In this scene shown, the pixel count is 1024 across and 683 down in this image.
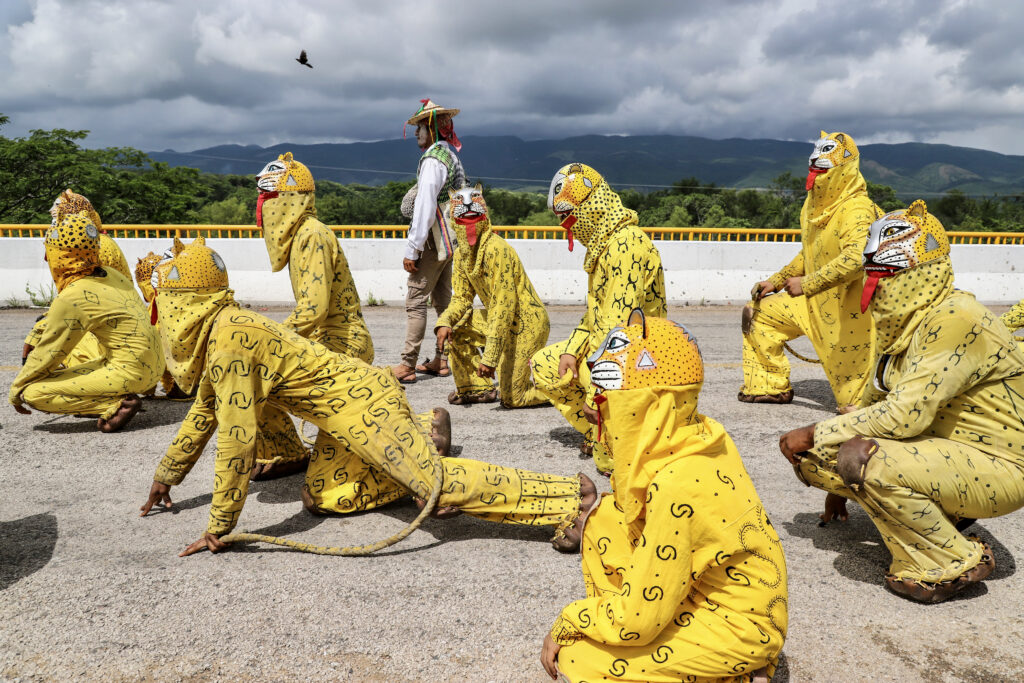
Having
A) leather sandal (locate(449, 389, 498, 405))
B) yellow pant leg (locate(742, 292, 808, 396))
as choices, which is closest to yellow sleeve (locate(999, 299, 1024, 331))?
yellow pant leg (locate(742, 292, 808, 396))

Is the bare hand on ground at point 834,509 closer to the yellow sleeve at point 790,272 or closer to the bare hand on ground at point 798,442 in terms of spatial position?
the bare hand on ground at point 798,442

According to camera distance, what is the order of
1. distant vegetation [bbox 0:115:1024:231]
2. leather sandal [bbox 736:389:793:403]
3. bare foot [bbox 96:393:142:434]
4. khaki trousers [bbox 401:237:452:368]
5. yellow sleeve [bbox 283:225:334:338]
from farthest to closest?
distant vegetation [bbox 0:115:1024:231]
khaki trousers [bbox 401:237:452:368]
leather sandal [bbox 736:389:793:403]
bare foot [bbox 96:393:142:434]
yellow sleeve [bbox 283:225:334:338]

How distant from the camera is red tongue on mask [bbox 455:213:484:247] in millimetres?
6414

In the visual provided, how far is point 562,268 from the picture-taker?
1234 centimetres

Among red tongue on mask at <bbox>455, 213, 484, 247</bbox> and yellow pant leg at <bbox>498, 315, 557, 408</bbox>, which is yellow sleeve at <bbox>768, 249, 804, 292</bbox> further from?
red tongue on mask at <bbox>455, 213, 484, 247</bbox>

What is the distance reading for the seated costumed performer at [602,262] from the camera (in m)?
4.50

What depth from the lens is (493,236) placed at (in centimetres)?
654

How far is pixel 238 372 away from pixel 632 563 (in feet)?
7.39

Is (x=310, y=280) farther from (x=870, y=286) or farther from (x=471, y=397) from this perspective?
(x=870, y=286)

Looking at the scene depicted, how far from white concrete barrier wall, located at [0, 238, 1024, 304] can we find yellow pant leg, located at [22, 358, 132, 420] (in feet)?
19.0

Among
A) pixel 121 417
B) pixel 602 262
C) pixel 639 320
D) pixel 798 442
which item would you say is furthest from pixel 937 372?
pixel 121 417

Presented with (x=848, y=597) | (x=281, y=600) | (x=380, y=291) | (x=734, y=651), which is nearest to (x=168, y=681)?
(x=281, y=600)

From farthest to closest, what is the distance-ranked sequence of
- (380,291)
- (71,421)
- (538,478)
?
1. (380,291)
2. (71,421)
3. (538,478)

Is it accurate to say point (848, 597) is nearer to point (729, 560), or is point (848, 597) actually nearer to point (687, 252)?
point (729, 560)
